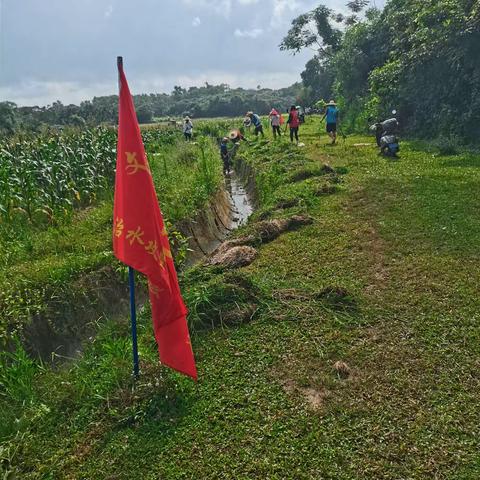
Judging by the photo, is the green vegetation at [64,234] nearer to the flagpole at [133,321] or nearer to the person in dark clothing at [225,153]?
the flagpole at [133,321]

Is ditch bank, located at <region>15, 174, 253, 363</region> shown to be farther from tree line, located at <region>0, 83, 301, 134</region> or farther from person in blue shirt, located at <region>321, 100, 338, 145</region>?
tree line, located at <region>0, 83, 301, 134</region>

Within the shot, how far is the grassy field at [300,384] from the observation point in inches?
137

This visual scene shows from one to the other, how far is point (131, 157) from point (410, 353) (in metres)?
3.38

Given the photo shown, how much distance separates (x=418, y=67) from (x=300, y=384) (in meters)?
15.5

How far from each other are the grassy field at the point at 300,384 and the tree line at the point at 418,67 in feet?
29.8

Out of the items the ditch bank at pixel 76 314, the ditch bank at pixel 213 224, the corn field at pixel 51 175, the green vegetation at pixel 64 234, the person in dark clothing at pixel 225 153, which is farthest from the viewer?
the person in dark clothing at pixel 225 153

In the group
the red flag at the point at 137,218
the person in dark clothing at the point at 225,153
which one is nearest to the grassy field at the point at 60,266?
the red flag at the point at 137,218

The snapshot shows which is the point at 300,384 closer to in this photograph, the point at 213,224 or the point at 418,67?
the point at 213,224

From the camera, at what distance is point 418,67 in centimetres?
1620

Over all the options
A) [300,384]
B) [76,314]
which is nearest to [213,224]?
[76,314]

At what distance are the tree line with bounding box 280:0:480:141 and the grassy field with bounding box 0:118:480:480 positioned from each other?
9.08 m

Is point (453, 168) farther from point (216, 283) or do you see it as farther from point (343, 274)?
point (216, 283)

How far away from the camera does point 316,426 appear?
3711 millimetres

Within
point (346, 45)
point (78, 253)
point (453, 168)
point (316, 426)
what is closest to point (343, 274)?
point (316, 426)
